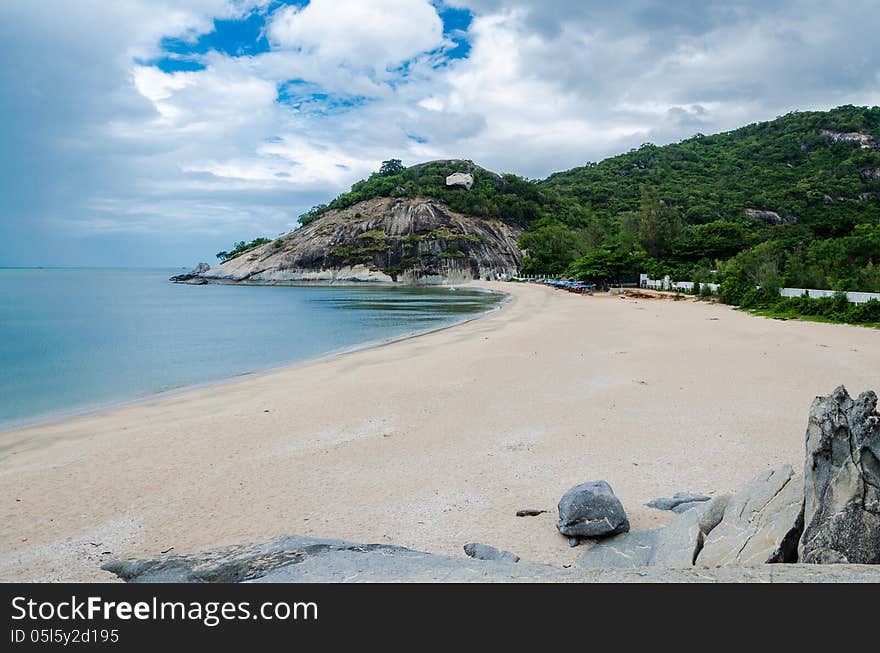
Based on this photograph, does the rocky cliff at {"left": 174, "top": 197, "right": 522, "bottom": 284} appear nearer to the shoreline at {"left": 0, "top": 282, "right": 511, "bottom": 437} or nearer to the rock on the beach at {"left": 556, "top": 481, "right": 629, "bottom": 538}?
the shoreline at {"left": 0, "top": 282, "right": 511, "bottom": 437}

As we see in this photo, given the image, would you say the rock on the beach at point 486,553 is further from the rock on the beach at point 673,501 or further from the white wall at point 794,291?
the white wall at point 794,291

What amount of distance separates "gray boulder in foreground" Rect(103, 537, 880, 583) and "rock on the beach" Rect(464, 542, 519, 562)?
87 centimetres

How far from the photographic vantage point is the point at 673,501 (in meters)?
6.98

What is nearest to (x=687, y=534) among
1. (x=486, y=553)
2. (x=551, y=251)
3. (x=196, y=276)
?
(x=486, y=553)

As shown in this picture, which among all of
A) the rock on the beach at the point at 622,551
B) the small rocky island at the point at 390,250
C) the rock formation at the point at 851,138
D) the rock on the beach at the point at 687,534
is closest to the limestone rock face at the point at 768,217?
the rock formation at the point at 851,138

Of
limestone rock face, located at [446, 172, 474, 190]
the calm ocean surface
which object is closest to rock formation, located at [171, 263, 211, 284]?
limestone rock face, located at [446, 172, 474, 190]

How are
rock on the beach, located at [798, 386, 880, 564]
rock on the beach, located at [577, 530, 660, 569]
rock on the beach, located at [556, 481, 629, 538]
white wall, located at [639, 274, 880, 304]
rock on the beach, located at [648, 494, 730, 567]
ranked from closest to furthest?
rock on the beach, located at [798, 386, 880, 564], rock on the beach, located at [648, 494, 730, 567], rock on the beach, located at [577, 530, 660, 569], rock on the beach, located at [556, 481, 629, 538], white wall, located at [639, 274, 880, 304]

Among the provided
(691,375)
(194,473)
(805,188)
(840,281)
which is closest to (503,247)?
(805,188)

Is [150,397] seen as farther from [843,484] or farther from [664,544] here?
[843,484]

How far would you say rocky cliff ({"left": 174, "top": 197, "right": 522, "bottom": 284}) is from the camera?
117 metres

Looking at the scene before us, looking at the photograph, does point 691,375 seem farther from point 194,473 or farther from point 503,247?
point 503,247

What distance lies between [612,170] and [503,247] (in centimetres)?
5948
